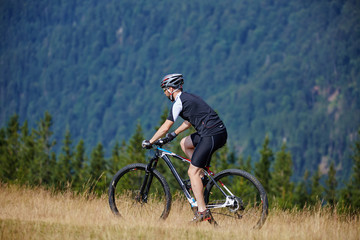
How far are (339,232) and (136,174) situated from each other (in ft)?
12.9

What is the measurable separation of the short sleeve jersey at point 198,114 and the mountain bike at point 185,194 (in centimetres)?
64

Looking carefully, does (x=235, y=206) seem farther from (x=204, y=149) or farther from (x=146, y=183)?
(x=146, y=183)

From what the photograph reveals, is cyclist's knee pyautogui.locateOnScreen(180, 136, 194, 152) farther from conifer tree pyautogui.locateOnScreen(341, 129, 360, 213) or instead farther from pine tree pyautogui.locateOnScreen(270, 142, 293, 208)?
pine tree pyautogui.locateOnScreen(270, 142, 293, 208)

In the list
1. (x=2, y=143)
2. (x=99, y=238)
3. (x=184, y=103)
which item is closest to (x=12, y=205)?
(x=99, y=238)

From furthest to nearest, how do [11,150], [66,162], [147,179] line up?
[66,162] < [11,150] < [147,179]

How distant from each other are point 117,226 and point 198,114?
2.23m

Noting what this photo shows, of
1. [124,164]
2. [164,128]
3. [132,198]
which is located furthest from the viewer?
[124,164]

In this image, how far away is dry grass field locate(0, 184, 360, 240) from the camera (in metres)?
6.99

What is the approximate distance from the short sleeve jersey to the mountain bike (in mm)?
636

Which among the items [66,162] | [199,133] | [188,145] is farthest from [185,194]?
[66,162]

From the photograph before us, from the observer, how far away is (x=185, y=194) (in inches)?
328

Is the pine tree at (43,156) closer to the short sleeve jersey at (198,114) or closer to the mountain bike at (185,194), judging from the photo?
the mountain bike at (185,194)

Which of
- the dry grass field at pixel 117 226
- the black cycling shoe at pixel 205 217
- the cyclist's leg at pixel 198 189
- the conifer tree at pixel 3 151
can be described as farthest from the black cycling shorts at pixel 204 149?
the conifer tree at pixel 3 151

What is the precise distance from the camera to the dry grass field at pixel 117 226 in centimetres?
699
